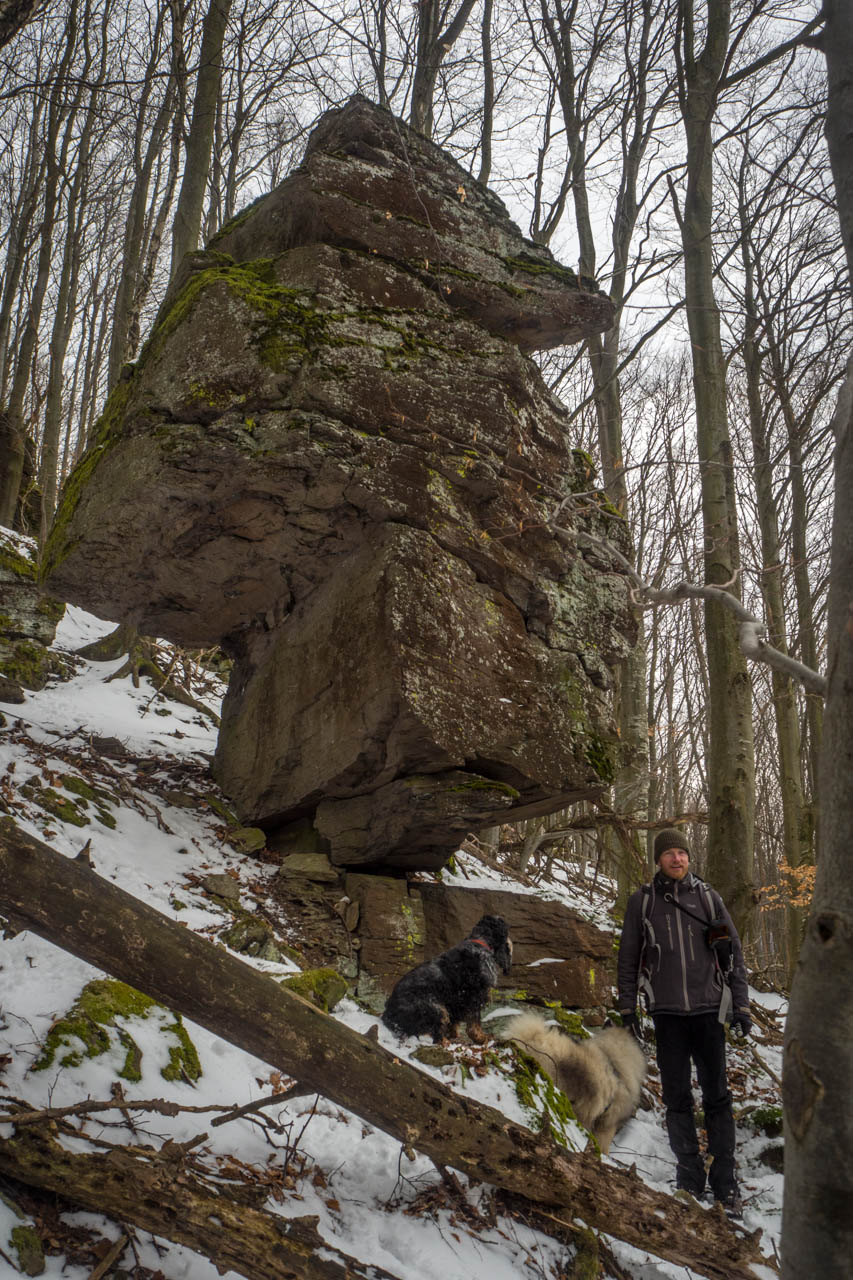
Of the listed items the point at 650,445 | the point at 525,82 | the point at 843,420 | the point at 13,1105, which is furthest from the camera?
the point at 650,445

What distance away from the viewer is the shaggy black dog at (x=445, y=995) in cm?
411

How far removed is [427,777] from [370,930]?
109 cm

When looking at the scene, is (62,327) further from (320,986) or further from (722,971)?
(722,971)

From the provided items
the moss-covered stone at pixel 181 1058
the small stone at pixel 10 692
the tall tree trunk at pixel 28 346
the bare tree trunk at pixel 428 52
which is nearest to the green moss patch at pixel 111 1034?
the moss-covered stone at pixel 181 1058

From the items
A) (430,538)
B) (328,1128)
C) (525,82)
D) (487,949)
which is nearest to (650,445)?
(525,82)

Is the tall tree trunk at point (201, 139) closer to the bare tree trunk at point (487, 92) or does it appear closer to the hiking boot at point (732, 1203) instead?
the bare tree trunk at point (487, 92)

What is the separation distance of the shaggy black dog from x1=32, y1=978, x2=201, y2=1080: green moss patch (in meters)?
1.30

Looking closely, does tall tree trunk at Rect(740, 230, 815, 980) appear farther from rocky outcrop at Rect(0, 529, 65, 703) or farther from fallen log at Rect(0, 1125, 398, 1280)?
fallen log at Rect(0, 1125, 398, 1280)

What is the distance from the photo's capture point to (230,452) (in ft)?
16.0

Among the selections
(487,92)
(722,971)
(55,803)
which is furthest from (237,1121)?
(487,92)

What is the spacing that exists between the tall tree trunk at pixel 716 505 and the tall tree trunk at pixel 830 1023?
5.34 m

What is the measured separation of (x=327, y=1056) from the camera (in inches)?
91.6

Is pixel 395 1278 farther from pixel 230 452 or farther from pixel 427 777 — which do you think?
pixel 230 452

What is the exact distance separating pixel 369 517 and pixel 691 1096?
153 inches
